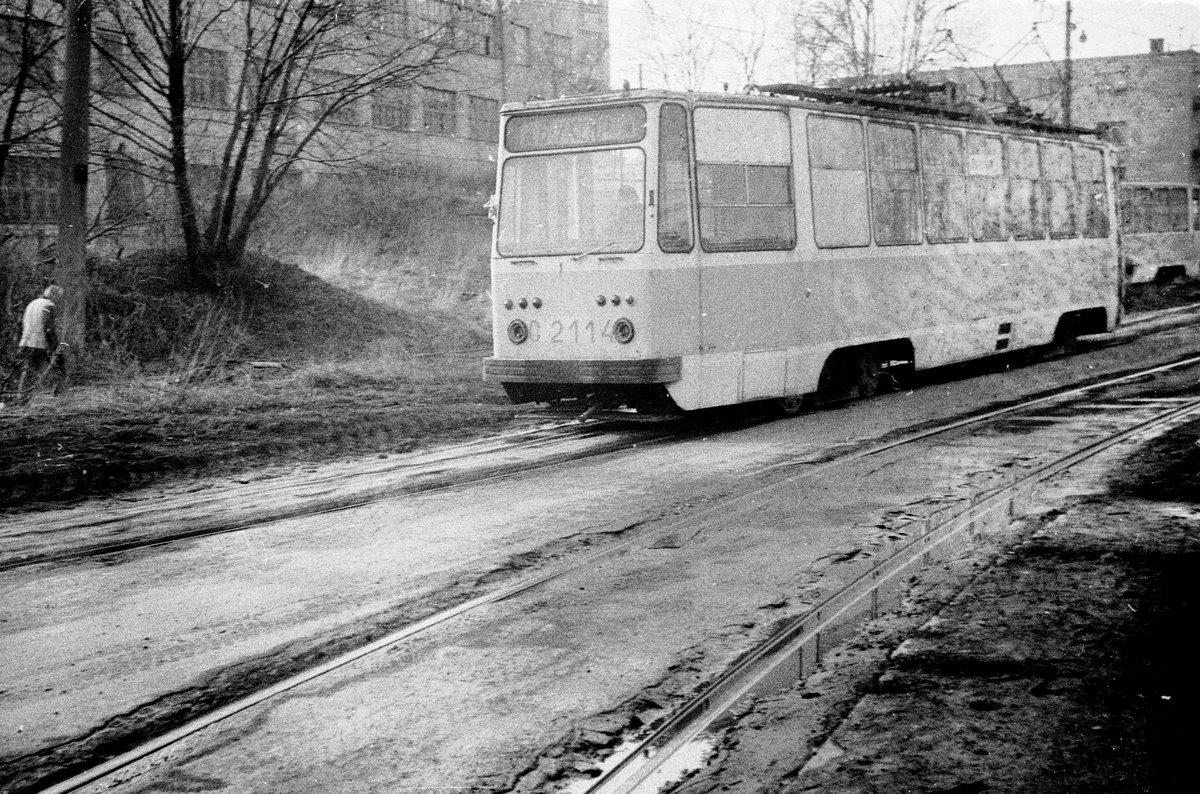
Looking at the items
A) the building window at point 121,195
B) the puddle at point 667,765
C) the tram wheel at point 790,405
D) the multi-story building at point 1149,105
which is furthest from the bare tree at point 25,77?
the multi-story building at point 1149,105

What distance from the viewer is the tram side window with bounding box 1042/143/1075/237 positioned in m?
18.9

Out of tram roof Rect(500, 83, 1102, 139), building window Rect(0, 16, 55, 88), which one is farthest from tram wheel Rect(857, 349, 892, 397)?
building window Rect(0, 16, 55, 88)

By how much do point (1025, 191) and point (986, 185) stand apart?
A: 1.36 m

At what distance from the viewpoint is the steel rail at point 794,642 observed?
4.31 meters

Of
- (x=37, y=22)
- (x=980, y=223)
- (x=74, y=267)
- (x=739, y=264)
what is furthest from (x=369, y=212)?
(x=739, y=264)

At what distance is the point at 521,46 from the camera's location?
172ft

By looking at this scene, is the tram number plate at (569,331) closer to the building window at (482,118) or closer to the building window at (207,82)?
the building window at (207,82)

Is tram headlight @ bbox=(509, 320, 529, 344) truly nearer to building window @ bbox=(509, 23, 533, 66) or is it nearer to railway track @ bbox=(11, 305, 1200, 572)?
railway track @ bbox=(11, 305, 1200, 572)

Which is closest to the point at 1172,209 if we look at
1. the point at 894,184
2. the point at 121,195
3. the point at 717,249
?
the point at 894,184

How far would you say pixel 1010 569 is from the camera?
6688 millimetres

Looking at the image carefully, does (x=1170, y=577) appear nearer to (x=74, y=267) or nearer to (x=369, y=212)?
(x=74, y=267)

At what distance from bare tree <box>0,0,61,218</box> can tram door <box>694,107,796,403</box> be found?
11665mm

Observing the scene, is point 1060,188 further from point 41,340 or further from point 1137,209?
point 1137,209

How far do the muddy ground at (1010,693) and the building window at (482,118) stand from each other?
145 ft
